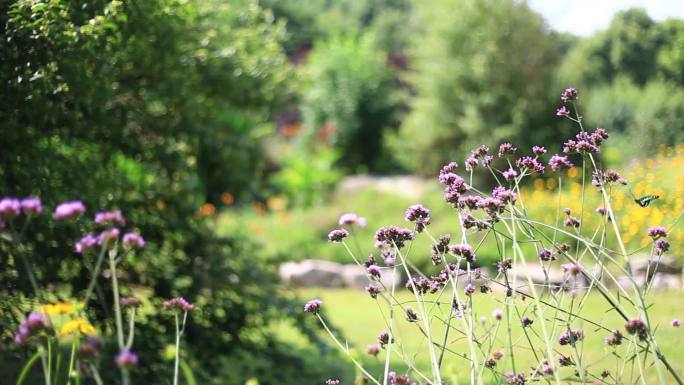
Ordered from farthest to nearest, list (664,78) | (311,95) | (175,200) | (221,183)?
1. (311,95)
2. (221,183)
3. (175,200)
4. (664,78)

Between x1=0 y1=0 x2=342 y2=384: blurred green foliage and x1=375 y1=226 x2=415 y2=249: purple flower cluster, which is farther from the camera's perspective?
x1=0 y1=0 x2=342 y2=384: blurred green foliage

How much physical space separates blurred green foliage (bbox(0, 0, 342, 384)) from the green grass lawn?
2.35 feet

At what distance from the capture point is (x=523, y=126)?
10.5 m

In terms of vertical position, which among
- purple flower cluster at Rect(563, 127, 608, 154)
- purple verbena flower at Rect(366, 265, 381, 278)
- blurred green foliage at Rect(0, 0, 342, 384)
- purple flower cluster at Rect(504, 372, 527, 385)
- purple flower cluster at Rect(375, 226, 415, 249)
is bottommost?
purple flower cluster at Rect(504, 372, 527, 385)

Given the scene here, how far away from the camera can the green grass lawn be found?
111 inches

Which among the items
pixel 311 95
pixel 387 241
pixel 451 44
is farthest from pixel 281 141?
pixel 387 241

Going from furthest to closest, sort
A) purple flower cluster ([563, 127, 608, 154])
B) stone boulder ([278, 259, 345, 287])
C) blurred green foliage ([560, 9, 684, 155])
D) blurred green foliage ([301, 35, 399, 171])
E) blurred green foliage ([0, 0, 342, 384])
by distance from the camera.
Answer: blurred green foliage ([301, 35, 399, 171])
stone boulder ([278, 259, 345, 287])
blurred green foliage ([560, 9, 684, 155])
blurred green foliage ([0, 0, 342, 384])
purple flower cluster ([563, 127, 608, 154])

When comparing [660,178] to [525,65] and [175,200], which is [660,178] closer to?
[175,200]

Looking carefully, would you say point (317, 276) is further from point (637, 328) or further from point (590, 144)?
point (637, 328)

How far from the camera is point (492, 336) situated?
2668 millimetres

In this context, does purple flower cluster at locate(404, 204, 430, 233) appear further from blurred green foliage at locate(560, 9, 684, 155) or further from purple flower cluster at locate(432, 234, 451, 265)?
blurred green foliage at locate(560, 9, 684, 155)

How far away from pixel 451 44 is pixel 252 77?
6.46m

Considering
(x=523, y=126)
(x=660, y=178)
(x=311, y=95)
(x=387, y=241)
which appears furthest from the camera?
(x=311, y=95)

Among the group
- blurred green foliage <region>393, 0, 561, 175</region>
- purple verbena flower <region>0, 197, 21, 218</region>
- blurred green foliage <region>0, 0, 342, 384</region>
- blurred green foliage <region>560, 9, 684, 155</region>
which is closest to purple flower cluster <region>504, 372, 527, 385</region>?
purple verbena flower <region>0, 197, 21, 218</region>
